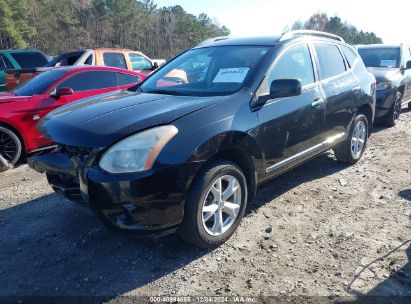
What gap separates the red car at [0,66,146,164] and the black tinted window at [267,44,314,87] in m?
3.36

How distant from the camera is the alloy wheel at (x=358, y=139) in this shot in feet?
17.1

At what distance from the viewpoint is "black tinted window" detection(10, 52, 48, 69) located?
11.0m

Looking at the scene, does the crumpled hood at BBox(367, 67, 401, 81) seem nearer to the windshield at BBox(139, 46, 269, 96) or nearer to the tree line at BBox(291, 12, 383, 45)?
the windshield at BBox(139, 46, 269, 96)

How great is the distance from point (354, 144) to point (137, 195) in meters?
3.74

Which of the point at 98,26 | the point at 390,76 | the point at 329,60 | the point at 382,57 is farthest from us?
the point at 98,26

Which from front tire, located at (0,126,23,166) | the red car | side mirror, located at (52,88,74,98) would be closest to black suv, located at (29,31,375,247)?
side mirror, located at (52,88,74,98)

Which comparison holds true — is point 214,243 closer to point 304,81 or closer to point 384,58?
point 304,81

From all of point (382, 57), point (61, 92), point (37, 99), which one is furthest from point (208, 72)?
point (382, 57)

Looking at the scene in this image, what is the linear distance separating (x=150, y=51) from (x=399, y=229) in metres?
44.5

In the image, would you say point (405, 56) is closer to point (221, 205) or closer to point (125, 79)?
point (125, 79)

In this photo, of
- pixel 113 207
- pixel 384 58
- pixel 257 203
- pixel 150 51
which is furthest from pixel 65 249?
pixel 150 51

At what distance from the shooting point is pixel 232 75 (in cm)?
360

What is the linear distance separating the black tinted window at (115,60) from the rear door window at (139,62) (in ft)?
1.02

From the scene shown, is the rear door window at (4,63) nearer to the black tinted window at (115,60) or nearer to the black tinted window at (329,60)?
the black tinted window at (115,60)
